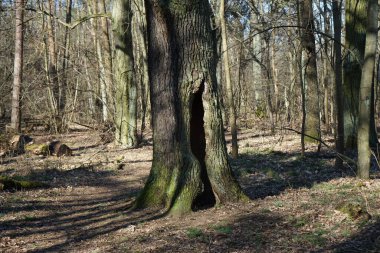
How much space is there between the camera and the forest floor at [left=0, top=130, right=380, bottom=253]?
539 cm

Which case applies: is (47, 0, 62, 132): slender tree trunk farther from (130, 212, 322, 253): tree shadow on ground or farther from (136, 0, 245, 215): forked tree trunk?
(130, 212, 322, 253): tree shadow on ground

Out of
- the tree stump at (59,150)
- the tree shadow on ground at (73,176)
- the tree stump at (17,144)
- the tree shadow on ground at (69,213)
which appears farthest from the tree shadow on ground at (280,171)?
the tree stump at (17,144)

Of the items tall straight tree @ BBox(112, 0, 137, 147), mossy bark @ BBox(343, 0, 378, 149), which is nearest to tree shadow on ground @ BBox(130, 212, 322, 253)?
mossy bark @ BBox(343, 0, 378, 149)

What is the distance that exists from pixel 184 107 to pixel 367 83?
2.94 meters

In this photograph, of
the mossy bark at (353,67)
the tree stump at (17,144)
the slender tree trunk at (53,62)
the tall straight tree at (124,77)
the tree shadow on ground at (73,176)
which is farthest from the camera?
the slender tree trunk at (53,62)

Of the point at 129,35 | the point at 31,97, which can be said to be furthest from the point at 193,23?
the point at 31,97

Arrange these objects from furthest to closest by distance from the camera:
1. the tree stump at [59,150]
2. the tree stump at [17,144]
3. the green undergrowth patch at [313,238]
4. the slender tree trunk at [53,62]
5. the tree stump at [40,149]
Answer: the slender tree trunk at [53,62]
the tree stump at [17,144]
the tree stump at [40,149]
the tree stump at [59,150]
the green undergrowth patch at [313,238]

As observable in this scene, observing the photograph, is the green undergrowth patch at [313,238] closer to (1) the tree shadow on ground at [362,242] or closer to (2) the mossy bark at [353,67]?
(1) the tree shadow on ground at [362,242]

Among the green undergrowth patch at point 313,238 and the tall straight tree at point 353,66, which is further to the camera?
the tall straight tree at point 353,66

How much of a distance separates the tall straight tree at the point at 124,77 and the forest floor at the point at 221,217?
4916mm

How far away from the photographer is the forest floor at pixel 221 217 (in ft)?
17.7

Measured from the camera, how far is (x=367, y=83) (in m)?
7.39

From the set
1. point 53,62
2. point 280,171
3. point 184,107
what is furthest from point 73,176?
point 53,62

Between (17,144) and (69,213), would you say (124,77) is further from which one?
(69,213)
